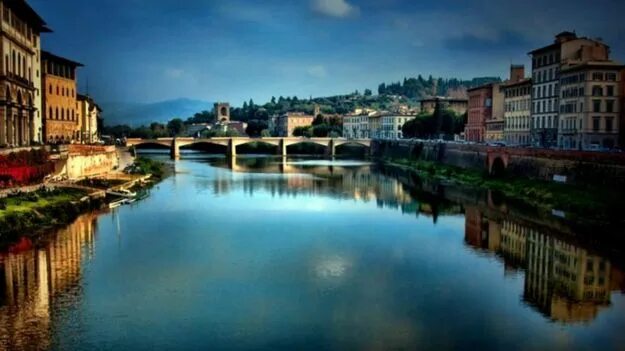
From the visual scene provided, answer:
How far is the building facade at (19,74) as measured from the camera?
1254 inches

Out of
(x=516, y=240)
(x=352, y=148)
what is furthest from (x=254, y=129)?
(x=516, y=240)

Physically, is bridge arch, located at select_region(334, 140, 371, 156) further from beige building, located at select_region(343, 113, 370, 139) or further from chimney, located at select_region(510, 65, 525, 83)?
chimney, located at select_region(510, 65, 525, 83)

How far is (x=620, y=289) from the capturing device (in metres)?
18.4

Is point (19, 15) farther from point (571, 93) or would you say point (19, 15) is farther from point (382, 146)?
point (382, 146)

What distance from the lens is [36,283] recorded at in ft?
58.3

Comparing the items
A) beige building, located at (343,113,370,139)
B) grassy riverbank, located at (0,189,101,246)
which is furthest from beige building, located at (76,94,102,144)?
beige building, located at (343,113,370,139)

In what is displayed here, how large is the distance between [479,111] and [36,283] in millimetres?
58821

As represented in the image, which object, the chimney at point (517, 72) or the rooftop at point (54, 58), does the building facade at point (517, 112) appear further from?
the rooftop at point (54, 58)

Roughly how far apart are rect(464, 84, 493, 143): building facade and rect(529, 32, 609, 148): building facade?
45.8 ft

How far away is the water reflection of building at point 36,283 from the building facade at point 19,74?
32.7 ft

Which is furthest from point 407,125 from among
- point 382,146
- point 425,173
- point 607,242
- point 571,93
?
point 607,242

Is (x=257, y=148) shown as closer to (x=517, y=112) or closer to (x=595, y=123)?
(x=517, y=112)

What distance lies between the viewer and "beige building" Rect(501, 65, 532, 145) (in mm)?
56500

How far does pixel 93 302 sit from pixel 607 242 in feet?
55.5
